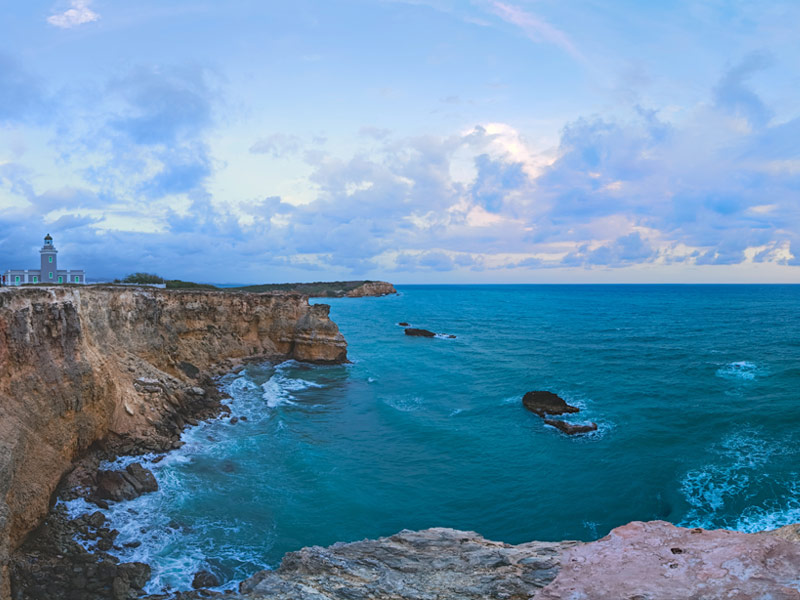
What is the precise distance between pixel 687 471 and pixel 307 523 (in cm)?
1717

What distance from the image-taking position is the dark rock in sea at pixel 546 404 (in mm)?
29478

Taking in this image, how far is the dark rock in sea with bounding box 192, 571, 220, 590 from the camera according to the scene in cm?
1359

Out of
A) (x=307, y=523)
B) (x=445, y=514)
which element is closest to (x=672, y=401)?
(x=445, y=514)

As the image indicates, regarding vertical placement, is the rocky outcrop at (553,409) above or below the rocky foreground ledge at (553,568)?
below

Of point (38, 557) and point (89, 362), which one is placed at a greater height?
point (89, 362)

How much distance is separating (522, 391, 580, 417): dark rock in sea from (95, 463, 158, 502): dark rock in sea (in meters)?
22.1

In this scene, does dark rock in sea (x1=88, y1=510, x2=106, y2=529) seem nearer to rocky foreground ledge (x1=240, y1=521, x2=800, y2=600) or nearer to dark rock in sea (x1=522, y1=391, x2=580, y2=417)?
rocky foreground ledge (x1=240, y1=521, x2=800, y2=600)

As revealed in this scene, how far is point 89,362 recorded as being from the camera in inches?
784

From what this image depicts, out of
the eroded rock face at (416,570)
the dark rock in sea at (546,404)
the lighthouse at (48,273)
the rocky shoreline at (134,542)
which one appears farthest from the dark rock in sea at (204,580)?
the lighthouse at (48,273)

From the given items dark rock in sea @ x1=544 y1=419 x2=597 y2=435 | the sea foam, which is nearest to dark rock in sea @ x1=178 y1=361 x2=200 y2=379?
dark rock in sea @ x1=544 y1=419 x2=597 y2=435

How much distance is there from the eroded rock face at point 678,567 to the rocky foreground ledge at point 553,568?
14 mm

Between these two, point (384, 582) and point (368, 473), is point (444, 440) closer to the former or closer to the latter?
point (368, 473)

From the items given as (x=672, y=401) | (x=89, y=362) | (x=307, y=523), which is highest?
(x=89, y=362)

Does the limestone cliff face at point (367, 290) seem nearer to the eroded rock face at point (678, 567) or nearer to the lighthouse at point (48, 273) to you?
the lighthouse at point (48, 273)
